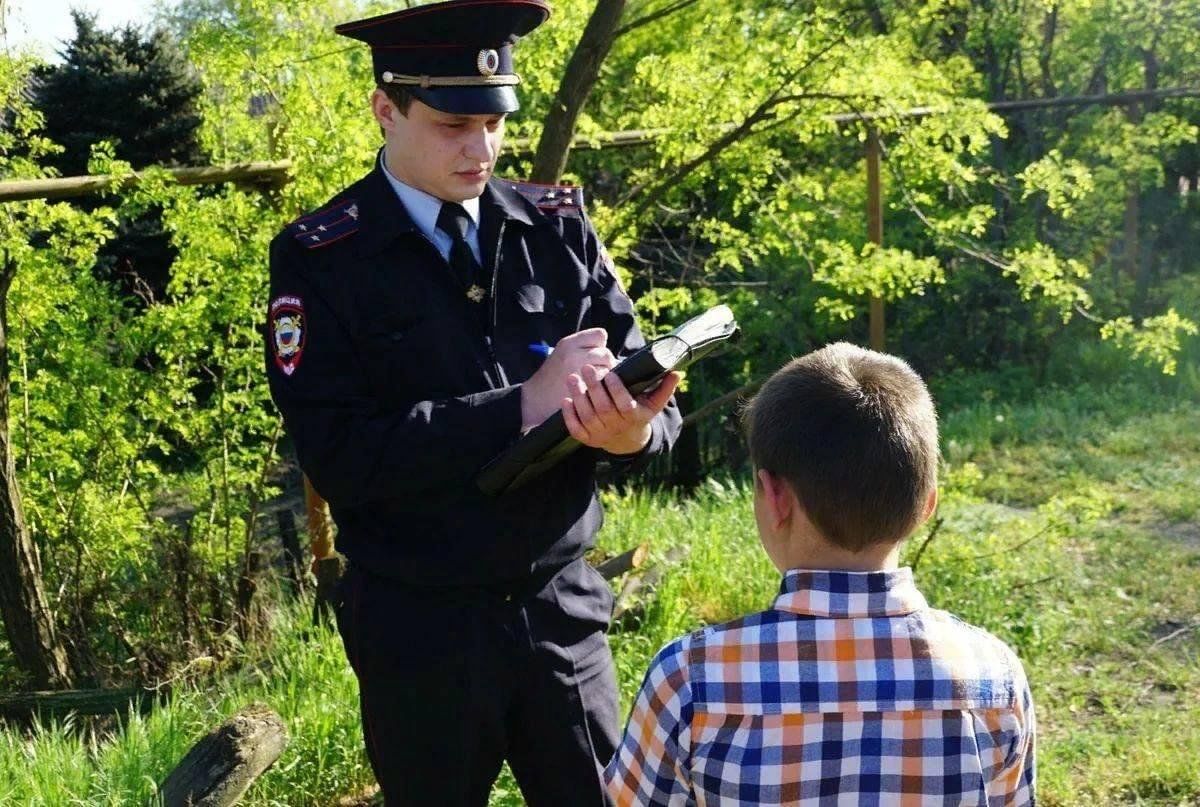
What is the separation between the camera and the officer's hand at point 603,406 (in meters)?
2.13

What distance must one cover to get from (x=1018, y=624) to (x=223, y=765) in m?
3.72

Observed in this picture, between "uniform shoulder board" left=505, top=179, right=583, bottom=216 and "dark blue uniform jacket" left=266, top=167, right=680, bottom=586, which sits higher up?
"uniform shoulder board" left=505, top=179, right=583, bottom=216

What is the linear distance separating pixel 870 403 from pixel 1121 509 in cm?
672

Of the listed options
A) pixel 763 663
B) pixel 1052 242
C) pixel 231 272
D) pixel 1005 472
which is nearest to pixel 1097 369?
pixel 1052 242

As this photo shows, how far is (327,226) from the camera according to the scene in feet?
8.07

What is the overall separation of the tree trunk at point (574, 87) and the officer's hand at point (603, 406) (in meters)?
2.88

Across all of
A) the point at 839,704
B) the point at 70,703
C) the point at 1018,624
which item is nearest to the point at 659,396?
the point at 839,704

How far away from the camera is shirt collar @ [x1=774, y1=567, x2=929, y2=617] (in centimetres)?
176

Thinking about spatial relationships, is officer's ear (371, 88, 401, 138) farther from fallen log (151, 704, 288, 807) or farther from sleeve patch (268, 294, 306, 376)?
fallen log (151, 704, 288, 807)

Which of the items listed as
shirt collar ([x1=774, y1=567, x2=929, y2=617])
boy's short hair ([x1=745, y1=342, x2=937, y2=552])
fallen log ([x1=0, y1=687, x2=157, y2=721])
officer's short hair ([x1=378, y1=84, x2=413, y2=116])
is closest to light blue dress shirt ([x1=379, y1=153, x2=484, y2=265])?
officer's short hair ([x1=378, y1=84, x2=413, y2=116])

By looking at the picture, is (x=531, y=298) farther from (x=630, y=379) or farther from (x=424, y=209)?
(x=630, y=379)

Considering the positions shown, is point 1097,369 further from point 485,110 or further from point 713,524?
point 485,110

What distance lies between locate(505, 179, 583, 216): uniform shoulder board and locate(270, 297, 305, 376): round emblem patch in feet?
1.74

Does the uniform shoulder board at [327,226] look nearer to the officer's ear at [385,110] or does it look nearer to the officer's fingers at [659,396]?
the officer's ear at [385,110]
